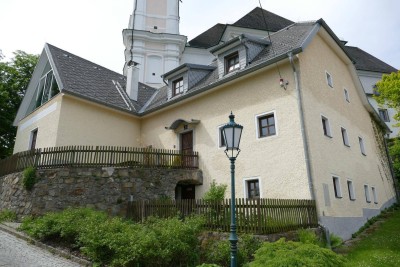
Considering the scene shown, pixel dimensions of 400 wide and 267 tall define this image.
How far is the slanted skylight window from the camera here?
16766 mm

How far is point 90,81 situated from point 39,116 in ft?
11.5

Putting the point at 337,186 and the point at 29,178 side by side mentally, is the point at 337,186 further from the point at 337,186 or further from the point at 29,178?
the point at 29,178

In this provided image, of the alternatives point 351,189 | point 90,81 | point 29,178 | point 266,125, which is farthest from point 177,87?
point 351,189

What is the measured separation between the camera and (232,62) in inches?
600

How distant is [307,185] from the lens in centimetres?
1099

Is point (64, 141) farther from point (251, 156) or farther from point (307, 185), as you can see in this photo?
point (307, 185)

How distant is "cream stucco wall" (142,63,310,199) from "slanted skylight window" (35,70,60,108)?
708 cm

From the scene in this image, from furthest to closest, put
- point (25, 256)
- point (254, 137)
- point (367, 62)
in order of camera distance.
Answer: point (367, 62) → point (254, 137) → point (25, 256)

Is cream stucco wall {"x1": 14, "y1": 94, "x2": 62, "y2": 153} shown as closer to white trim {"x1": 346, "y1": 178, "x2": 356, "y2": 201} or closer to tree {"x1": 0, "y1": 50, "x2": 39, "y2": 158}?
tree {"x1": 0, "y1": 50, "x2": 39, "y2": 158}

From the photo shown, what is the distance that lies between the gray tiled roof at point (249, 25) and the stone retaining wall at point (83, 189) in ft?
75.7

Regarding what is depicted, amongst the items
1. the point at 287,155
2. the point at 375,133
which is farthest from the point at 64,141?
the point at 375,133

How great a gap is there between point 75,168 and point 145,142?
6581 mm

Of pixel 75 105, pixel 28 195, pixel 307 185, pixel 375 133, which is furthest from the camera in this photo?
pixel 375 133

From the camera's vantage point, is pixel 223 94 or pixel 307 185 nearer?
pixel 307 185
